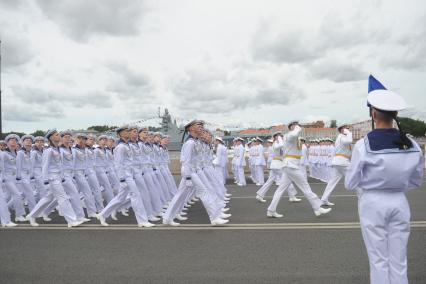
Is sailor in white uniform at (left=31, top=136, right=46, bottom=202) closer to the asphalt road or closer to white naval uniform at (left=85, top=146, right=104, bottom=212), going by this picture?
white naval uniform at (left=85, top=146, right=104, bottom=212)

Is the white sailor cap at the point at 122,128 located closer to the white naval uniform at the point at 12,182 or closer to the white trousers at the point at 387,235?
the white naval uniform at the point at 12,182

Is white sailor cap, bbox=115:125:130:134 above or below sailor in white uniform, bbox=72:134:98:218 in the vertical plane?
above

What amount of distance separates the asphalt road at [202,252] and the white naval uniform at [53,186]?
36cm

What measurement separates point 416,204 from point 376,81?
25.3ft

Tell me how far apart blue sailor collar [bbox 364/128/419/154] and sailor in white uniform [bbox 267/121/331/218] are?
17.8 ft

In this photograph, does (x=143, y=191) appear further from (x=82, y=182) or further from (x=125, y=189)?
(x=82, y=182)

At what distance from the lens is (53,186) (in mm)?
9023

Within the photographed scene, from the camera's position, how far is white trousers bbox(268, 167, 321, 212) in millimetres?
8922

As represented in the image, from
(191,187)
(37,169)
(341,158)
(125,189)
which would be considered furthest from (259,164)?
(125,189)

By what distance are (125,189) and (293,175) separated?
3.74 metres

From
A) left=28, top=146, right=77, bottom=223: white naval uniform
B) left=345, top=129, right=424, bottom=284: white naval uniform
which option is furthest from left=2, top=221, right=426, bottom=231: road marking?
left=345, top=129, right=424, bottom=284: white naval uniform

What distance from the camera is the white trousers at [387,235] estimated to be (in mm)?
3457

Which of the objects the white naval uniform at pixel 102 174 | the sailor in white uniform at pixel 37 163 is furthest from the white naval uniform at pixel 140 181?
the sailor in white uniform at pixel 37 163

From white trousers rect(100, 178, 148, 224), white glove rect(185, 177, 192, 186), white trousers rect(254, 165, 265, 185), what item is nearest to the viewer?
white glove rect(185, 177, 192, 186)
